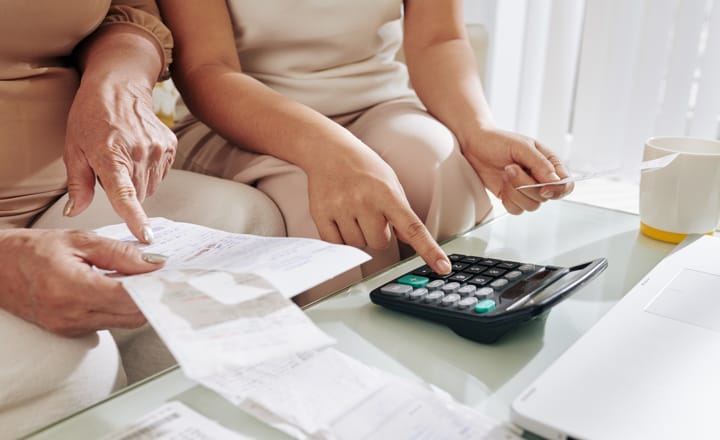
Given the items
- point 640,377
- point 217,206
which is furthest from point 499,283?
point 217,206

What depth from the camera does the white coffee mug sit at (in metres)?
0.73

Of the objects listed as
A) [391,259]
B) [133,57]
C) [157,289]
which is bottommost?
[391,259]

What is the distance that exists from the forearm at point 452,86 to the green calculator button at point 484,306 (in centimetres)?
40

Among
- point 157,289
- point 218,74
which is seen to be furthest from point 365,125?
point 157,289

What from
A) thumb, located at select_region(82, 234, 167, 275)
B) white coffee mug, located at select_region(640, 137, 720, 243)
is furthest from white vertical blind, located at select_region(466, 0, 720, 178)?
thumb, located at select_region(82, 234, 167, 275)

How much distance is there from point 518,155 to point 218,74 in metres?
0.41

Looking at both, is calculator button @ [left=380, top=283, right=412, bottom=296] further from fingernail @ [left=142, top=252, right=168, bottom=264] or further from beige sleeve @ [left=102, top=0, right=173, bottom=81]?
beige sleeve @ [left=102, top=0, right=173, bottom=81]

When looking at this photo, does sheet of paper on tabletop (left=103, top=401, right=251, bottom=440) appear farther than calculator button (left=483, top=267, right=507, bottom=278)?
No

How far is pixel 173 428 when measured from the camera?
15.9 inches

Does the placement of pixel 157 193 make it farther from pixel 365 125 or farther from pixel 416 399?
pixel 416 399

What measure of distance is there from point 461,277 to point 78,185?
1.21 ft

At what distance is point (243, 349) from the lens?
0.37m

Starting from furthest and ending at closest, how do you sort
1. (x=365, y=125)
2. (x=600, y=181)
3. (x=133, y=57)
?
(x=600, y=181) < (x=365, y=125) < (x=133, y=57)

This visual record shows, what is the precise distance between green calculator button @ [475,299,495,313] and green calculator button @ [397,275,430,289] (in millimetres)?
72
